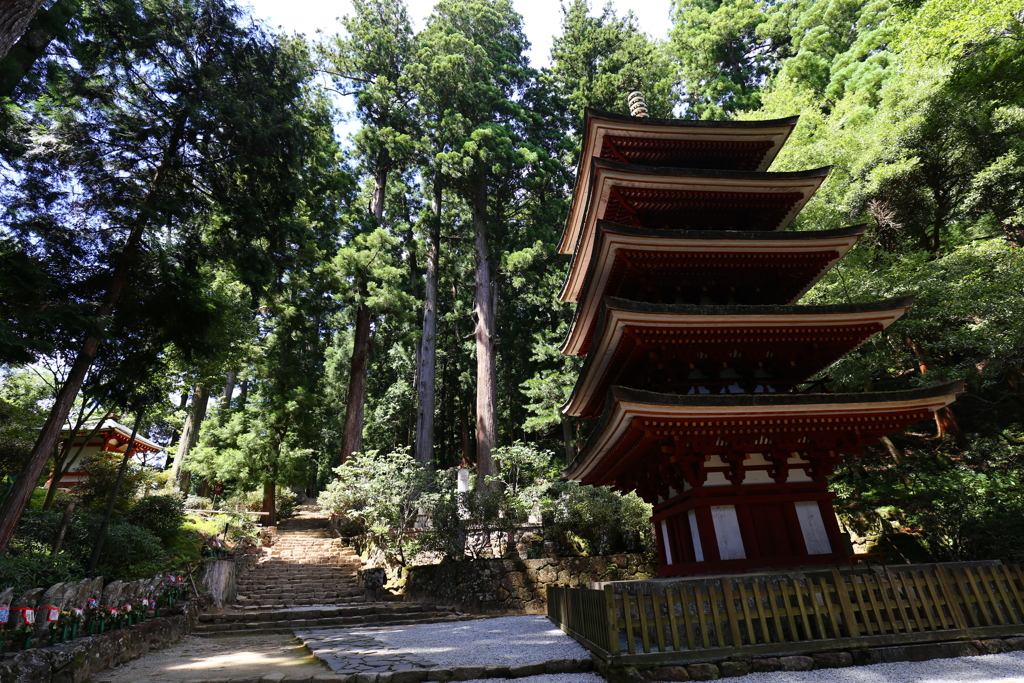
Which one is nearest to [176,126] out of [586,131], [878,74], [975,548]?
[586,131]

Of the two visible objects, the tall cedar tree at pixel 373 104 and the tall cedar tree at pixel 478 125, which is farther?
the tall cedar tree at pixel 373 104

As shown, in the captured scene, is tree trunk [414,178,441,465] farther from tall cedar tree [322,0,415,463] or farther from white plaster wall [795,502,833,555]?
white plaster wall [795,502,833,555]

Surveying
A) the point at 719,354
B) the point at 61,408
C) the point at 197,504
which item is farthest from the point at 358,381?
the point at 719,354

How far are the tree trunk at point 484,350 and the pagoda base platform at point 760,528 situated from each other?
353 inches

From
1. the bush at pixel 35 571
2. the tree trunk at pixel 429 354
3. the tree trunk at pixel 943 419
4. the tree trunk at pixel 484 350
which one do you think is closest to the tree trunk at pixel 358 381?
the tree trunk at pixel 429 354

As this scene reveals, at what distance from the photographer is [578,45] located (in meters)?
22.5

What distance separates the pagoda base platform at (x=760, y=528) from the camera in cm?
620

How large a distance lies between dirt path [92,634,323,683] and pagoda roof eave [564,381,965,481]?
418 cm

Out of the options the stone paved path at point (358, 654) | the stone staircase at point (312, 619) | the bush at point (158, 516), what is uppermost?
the bush at point (158, 516)

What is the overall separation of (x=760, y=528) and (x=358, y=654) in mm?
5465

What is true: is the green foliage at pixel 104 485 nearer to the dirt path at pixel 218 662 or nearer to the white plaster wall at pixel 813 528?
the dirt path at pixel 218 662

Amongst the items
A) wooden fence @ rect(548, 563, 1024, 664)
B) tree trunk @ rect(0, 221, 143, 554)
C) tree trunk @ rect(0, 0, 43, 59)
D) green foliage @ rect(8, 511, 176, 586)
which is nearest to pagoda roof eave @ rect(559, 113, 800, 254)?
wooden fence @ rect(548, 563, 1024, 664)

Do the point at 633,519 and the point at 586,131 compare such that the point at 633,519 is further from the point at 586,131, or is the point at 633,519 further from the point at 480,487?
the point at 586,131

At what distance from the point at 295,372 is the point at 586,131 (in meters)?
14.6
